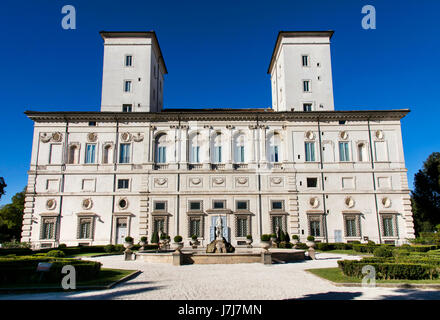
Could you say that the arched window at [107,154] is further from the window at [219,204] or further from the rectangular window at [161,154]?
the window at [219,204]

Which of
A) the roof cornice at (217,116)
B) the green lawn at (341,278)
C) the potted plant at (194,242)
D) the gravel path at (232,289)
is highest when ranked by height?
A: the roof cornice at (217,116)

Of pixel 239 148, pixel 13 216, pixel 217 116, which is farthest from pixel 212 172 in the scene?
pixel 13 216

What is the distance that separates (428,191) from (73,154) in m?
48.8

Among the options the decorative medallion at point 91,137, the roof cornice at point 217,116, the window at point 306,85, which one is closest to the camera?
the decorative medallion at point 91,137

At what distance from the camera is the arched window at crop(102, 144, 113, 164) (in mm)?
35831

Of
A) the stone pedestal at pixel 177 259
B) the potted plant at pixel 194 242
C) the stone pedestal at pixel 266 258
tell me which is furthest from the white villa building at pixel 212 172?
the stone pedestal at pixel 266 258

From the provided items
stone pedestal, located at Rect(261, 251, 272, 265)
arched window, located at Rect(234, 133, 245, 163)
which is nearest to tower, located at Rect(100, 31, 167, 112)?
arched window, located at Rect(234, 133, 245, 163)

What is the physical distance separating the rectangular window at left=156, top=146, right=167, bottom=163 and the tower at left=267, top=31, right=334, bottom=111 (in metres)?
14.4

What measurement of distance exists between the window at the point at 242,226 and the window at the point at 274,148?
6976 millimetres

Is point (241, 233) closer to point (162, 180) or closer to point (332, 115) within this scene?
point (162, 180)

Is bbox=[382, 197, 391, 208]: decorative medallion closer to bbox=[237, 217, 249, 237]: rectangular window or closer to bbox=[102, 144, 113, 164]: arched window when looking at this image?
bbox=[237, 217, 249, 237]: rectangular window

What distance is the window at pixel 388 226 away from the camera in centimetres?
3422
